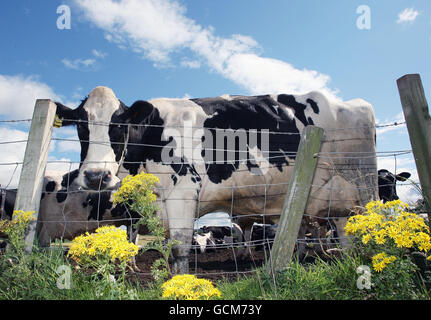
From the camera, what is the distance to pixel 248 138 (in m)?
5.44

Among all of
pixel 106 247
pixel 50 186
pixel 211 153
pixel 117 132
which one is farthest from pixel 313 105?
pixel 50 186

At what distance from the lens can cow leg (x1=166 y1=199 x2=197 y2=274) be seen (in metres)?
4.17

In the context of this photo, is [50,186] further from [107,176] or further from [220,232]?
[220,232]

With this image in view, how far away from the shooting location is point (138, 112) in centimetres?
489

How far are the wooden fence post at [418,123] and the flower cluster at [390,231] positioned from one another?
38 cm

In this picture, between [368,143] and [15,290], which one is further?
[368,143]

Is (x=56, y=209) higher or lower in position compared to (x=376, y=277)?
higher

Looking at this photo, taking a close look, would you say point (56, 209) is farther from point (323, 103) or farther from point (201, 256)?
point (323, 103)

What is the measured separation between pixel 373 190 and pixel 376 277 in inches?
136

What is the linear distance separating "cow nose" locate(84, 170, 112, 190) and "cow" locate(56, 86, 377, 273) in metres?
0.10

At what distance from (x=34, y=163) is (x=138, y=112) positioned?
2.01 meters
